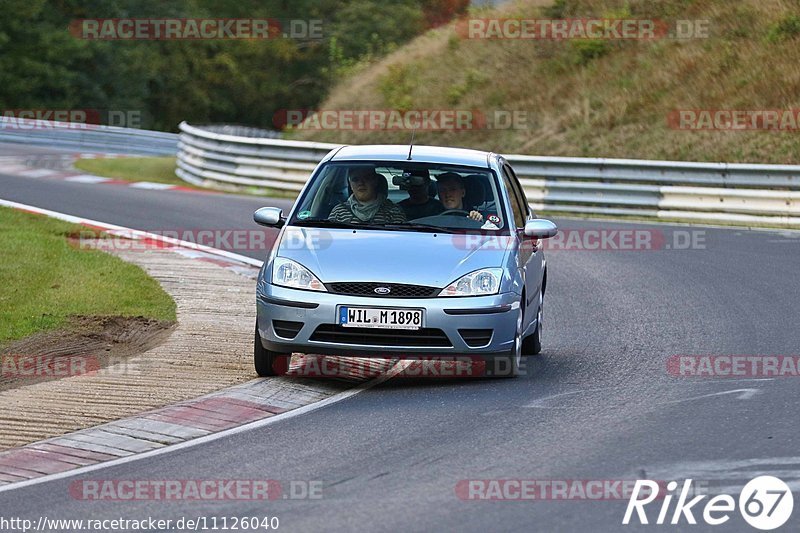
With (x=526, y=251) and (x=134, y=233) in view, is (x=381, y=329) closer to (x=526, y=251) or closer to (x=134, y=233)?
(x=526, y=251)

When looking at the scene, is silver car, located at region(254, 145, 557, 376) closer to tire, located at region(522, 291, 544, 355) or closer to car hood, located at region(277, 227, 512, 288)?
car hood, located at region(277, 227, 512, 288)

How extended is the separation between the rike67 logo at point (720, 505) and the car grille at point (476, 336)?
2680 mm

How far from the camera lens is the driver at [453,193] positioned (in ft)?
34.3

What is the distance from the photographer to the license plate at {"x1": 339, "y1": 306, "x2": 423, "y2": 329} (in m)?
9.27

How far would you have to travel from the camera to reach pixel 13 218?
19531 millimetres

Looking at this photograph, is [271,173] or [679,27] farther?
[679,27]

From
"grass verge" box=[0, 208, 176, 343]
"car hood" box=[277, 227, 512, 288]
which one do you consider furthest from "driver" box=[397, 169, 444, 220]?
"grass verge" box=[0, 208, 176, 343]

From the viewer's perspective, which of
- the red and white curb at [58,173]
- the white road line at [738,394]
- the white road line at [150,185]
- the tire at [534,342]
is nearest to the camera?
the white road line at [738,394]

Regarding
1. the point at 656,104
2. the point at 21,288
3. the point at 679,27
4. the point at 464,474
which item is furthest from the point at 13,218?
the point at 679,27

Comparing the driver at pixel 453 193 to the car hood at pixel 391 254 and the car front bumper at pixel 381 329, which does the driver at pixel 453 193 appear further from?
the car front bumper at pixel 381 329

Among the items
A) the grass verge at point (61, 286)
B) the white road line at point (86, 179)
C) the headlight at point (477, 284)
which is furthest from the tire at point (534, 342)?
the white road line at point (86, 179)

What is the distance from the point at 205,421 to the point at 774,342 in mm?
5181

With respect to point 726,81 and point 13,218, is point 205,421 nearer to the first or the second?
point 13,218

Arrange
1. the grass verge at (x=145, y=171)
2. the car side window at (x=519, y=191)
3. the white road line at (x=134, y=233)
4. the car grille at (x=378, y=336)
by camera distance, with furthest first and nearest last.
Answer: the grass verge at (x=145, y=171) < the white road line at (x=134, y=233) < the car side window at (x=519, y=191) < the car grille at (x=378, y=336)
